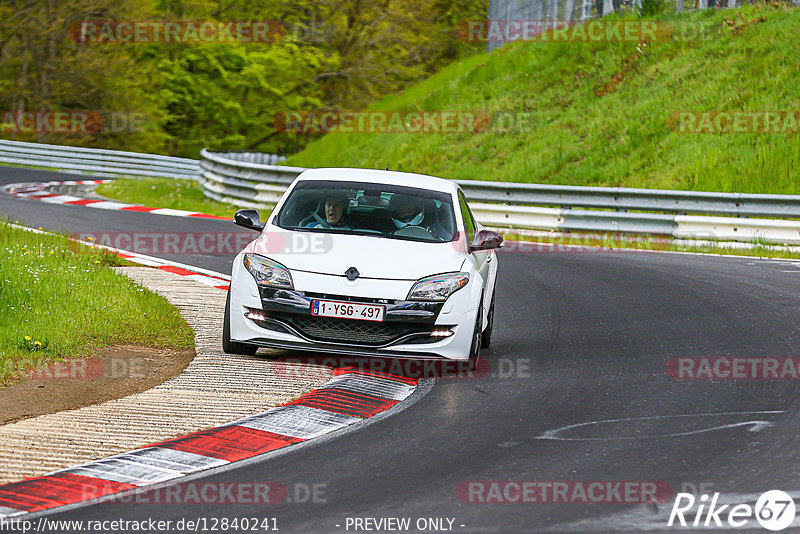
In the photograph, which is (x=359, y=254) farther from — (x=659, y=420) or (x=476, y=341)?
(x=659, y=420)

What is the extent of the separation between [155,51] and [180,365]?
42.7 m

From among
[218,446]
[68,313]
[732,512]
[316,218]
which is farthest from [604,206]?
[732,512]

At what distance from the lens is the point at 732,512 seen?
5.30 metres

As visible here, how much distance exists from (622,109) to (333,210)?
1993cm

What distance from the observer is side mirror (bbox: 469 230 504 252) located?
945 cm

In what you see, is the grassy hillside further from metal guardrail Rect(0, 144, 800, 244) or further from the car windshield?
the car windshield

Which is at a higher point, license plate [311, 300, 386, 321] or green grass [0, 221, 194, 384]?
license plate [311, 300, 386, 321]

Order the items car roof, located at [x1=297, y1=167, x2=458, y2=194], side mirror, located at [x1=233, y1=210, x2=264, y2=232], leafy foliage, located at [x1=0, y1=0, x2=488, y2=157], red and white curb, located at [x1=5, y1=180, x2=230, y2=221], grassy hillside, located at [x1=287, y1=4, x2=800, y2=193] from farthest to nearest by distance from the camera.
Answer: leafy foliage, located at [x1=0, y1=0, x2=488, y2=157], grassy hillside, located at [x1=287, y1=4, x2=800, y2=193], red and white curb, located at [x1=5, y1=180, x2=230, y2=221], car roof, located at [x1=297, y1=167, x2=458, y2=194], side mirror, located at [x1=233, y1=210, x2=264, y2=232]

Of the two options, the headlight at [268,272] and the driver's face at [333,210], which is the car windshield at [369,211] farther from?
the headlight at [268,272]

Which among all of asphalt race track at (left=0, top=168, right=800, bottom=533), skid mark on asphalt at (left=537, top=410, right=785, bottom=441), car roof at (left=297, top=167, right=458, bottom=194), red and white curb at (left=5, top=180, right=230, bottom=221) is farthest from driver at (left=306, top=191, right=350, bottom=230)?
red and white curb at (left=5, top=180, right=230, bottom=221)

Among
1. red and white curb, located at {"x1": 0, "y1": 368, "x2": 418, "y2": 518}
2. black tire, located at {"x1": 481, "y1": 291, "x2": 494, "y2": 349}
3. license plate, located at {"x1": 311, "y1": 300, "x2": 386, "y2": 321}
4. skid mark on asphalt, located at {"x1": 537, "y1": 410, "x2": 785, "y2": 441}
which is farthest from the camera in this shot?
black tire, located at {"x1": 481, "y1": 291, "x2": 494, "y2": 349}

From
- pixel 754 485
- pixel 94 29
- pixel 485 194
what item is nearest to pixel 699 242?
pixel 485 194

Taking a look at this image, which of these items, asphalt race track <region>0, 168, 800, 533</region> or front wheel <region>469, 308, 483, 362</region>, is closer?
asphalt race track <region>0, 168, 800, 533</region>

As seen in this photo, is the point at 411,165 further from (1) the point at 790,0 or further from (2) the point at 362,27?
(2) the point at 362,27
